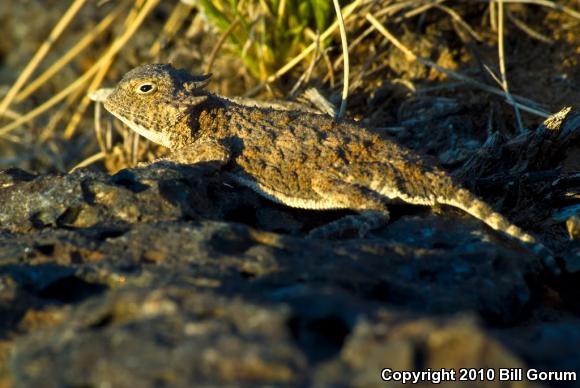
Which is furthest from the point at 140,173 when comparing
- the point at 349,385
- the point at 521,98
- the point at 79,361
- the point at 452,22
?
the point at 452,22

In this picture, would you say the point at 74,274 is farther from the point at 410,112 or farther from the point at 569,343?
the point at 410,112

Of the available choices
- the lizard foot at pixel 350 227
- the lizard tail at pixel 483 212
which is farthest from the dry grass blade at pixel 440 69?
the lizard foot at pixel 350 227

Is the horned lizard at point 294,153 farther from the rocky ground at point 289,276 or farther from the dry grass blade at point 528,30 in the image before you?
the dry grass blade at point 528,30

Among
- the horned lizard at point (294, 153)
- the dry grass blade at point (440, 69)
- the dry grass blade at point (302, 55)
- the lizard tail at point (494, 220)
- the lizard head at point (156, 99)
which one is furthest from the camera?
the dry grass blade at point (302, 55)

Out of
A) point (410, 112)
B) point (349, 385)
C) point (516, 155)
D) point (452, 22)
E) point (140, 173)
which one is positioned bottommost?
point (349, 385)

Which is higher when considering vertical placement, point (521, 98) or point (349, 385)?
point (521, 98)

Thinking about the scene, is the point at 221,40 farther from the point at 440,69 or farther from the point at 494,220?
the point at 494,220

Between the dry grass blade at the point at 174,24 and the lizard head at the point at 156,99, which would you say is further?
the dry grass blade at the point at 174,24
